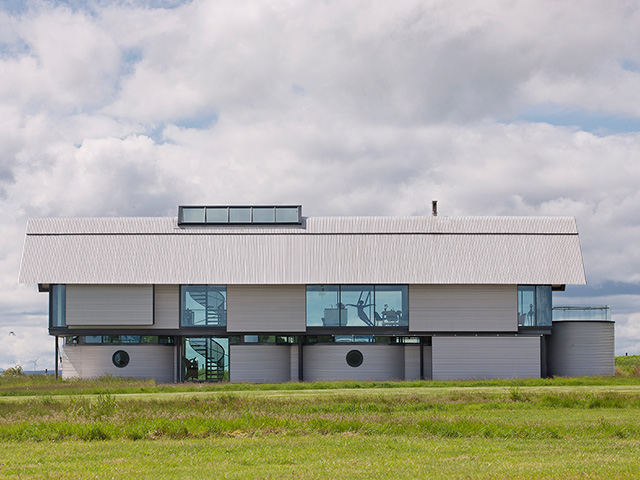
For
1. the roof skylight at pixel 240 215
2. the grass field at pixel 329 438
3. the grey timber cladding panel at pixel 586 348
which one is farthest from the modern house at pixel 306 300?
the grass field at pixel 329 438

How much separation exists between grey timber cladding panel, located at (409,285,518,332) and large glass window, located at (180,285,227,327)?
10715mm

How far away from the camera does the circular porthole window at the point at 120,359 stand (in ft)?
153

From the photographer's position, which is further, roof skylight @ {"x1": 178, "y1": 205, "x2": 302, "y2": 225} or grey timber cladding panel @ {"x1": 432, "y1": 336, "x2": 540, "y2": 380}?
roof skylight @ {"x1": 178, "y1": 205, "x2": 302, "y2": 225}

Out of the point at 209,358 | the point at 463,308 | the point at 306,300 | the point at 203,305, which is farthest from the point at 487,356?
the point at 203,305

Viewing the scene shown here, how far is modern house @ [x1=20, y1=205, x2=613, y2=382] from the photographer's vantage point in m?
46.0

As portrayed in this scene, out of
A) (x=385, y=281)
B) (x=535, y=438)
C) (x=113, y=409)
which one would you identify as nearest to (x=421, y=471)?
(x=535, y=438)

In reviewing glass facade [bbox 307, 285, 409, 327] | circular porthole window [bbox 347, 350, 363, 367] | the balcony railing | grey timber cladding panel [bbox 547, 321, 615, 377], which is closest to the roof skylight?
glass facade [bbox 307, 285, 409, 327]

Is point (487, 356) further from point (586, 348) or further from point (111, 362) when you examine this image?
point (111, 362)

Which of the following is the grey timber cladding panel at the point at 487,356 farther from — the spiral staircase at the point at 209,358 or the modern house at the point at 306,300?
the spiral staircase at the point at 209,358

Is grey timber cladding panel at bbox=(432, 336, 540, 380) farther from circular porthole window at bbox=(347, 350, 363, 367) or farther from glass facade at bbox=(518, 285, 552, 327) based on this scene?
circular porthole window at bbox=(347, 350, 363, 367)

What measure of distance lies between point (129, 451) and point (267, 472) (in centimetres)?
378

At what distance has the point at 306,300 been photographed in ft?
153

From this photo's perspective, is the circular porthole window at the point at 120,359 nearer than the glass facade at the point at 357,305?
No

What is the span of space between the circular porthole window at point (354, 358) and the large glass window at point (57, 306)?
1623cm
